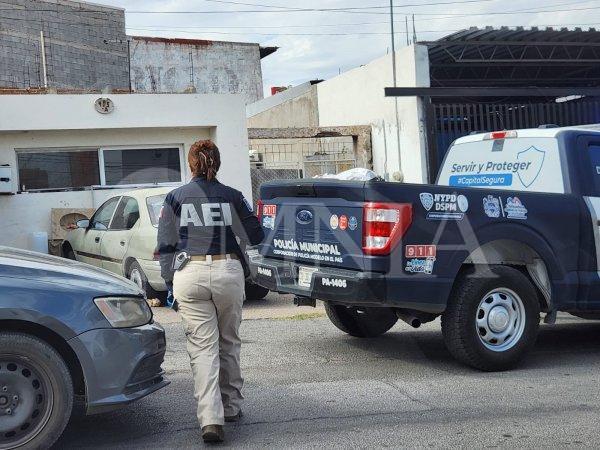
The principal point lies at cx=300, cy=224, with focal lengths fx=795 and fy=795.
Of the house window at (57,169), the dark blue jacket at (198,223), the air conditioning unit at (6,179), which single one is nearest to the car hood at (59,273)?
the dark blue jacket at (198,223)

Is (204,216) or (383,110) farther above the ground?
(383,110)

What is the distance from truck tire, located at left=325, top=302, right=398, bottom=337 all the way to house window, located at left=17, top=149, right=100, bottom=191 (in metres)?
7.86

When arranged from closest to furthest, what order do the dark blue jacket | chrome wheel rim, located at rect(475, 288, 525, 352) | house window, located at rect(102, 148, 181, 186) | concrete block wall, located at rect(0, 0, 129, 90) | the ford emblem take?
1. the dark blue jacket
2. chrome wheel rim, located at rect(475, 288, 525, 352)
3. the ford emblem
4. house window, located at rect(102, 148, 181, 186)
5. concrete block wall, located at rect(0, 0, 129, 90)

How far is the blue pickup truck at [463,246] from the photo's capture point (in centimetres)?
602

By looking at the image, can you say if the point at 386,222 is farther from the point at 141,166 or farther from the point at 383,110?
the point at 383,110

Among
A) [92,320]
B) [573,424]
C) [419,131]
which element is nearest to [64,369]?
[92,320]

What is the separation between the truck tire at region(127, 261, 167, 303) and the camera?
386 inches

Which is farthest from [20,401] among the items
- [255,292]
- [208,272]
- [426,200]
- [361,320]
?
[255,292]

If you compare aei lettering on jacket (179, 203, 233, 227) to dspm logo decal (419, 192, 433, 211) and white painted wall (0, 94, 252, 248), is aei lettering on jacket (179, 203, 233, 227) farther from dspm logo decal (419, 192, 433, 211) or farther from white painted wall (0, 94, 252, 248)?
white painted wall (0, 94, 252, 248)

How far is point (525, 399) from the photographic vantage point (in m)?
5.70

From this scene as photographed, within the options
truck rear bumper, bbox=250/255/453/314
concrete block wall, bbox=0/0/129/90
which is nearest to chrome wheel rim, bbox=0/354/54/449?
truck rear bumper, bbox=250/255/453/314

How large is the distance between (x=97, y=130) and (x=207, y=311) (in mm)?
10066

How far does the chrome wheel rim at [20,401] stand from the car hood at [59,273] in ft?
1.51

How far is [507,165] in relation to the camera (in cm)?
752
